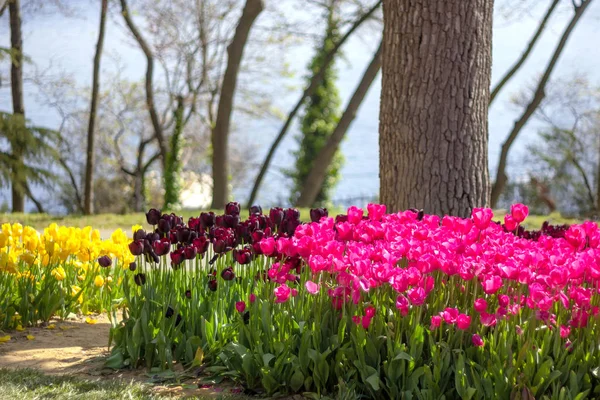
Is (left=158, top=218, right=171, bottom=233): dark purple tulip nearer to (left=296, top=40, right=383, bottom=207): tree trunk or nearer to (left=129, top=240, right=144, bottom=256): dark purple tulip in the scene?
(left=129, top=240, right=144, bottom=256): dark purple tulip

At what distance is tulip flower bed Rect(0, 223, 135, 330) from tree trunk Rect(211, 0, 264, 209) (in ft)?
26.7

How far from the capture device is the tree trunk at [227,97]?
40.9ft

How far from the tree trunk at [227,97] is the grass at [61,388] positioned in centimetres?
958

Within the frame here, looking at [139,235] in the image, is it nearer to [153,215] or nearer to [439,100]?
[153,215]

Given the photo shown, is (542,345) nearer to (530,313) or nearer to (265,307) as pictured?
(530,313)

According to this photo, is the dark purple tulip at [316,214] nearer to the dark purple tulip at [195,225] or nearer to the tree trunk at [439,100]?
the dark purple tulip at [195,225]

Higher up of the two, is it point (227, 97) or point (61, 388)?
point (227, 97)

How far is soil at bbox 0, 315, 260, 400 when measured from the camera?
3479 mm

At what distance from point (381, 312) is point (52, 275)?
239cm

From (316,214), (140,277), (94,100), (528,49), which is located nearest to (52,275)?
(140,277)

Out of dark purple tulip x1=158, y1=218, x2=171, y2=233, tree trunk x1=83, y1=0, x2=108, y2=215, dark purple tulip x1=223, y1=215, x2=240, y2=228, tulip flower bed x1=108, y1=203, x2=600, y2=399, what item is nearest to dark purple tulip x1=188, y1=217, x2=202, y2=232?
tulip flower bed x1=108, y1=203, x2=600, y2=399

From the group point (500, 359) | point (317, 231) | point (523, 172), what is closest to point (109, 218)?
point (317, 231)

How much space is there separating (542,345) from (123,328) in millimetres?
2118

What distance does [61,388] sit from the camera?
135 inches
